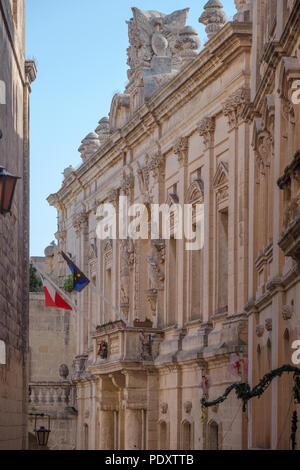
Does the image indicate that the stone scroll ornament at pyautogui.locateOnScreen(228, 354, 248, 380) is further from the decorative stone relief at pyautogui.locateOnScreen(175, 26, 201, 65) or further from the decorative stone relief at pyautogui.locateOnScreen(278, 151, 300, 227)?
the decorative stone relief at pyautogui.locateOnScreen(175, 26, 201, 65)

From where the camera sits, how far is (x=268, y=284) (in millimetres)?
26047

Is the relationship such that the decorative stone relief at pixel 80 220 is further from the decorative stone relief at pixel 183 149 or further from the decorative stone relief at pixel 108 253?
the decorative stone relief at pixel 183 149

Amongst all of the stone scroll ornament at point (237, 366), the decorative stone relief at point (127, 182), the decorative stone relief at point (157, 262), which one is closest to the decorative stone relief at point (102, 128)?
the decorative stone relief at point (127, 182)

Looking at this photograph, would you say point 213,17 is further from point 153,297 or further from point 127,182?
point 127,182

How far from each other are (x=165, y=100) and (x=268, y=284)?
1951cm

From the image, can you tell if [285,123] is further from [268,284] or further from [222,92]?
[222,92]

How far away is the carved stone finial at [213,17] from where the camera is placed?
1615 inches

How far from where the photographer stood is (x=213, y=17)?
41344 millimetres

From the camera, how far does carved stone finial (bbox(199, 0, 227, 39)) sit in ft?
135

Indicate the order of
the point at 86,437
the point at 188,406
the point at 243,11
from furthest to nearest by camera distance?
the point at 86,437
the point at 188,406
the point at 243,11

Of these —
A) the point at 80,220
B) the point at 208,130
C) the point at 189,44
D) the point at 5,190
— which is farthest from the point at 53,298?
the point at 5,190

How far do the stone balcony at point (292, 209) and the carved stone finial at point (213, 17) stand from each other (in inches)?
749

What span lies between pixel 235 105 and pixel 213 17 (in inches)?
190
